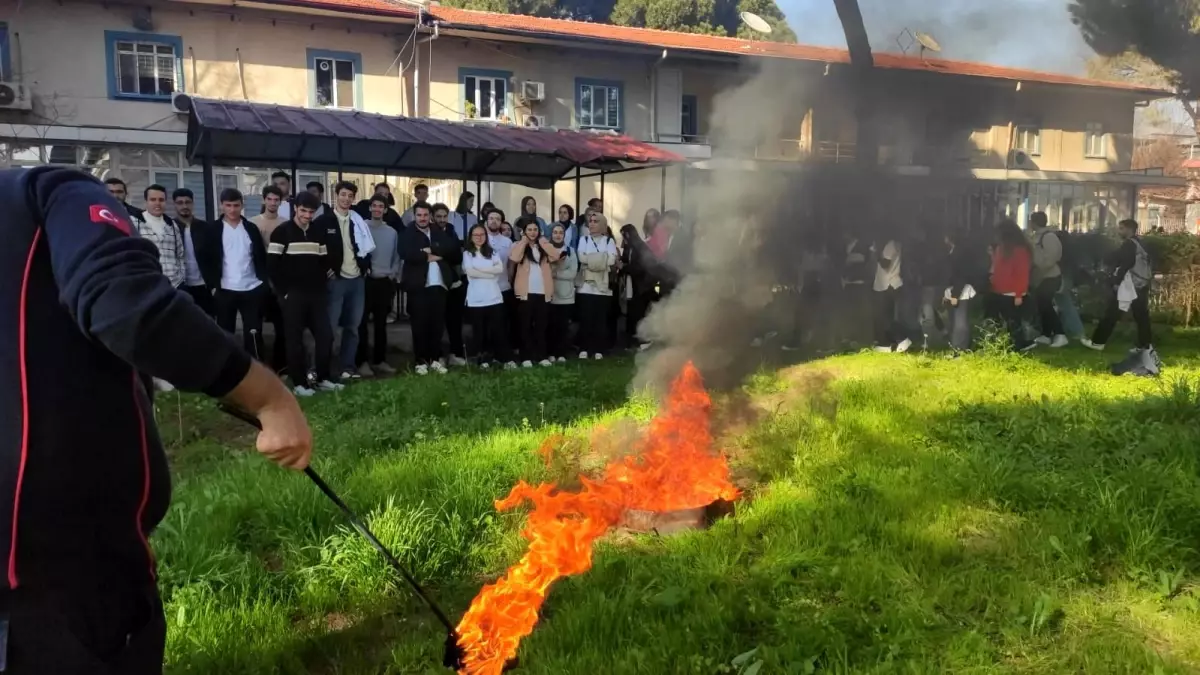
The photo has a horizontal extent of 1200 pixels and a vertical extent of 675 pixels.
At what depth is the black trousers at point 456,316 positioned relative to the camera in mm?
9891

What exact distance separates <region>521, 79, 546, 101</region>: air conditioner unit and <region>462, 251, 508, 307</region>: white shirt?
11.0 metres

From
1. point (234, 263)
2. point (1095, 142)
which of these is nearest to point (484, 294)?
point (234, 263)

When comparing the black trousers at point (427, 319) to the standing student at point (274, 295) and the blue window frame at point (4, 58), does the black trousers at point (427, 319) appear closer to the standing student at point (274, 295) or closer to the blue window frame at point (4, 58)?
the standing student at point (274, 295)

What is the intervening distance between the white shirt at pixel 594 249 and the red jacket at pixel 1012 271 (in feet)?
18.0

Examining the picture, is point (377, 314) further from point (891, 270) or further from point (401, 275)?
point (891, 270)

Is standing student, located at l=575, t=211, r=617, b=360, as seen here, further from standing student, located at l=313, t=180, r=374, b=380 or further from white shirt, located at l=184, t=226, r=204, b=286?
white shirt, located at l=184, t=226, r=204, b=286

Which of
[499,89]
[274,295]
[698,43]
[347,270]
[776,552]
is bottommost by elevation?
[776,552]

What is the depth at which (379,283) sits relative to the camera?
9398mm

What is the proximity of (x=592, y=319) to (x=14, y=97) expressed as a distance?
1294 cm

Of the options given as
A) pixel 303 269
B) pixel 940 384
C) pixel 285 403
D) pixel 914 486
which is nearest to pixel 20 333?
pixel 285 403

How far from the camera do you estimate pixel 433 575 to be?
413 centimetres

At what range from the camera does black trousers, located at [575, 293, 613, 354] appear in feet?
34.4

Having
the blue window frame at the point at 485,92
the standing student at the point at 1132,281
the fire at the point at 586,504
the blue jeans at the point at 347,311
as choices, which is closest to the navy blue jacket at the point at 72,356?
the fire at the point at 586,504

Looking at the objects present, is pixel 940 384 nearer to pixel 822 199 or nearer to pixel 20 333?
pixel 822 199
